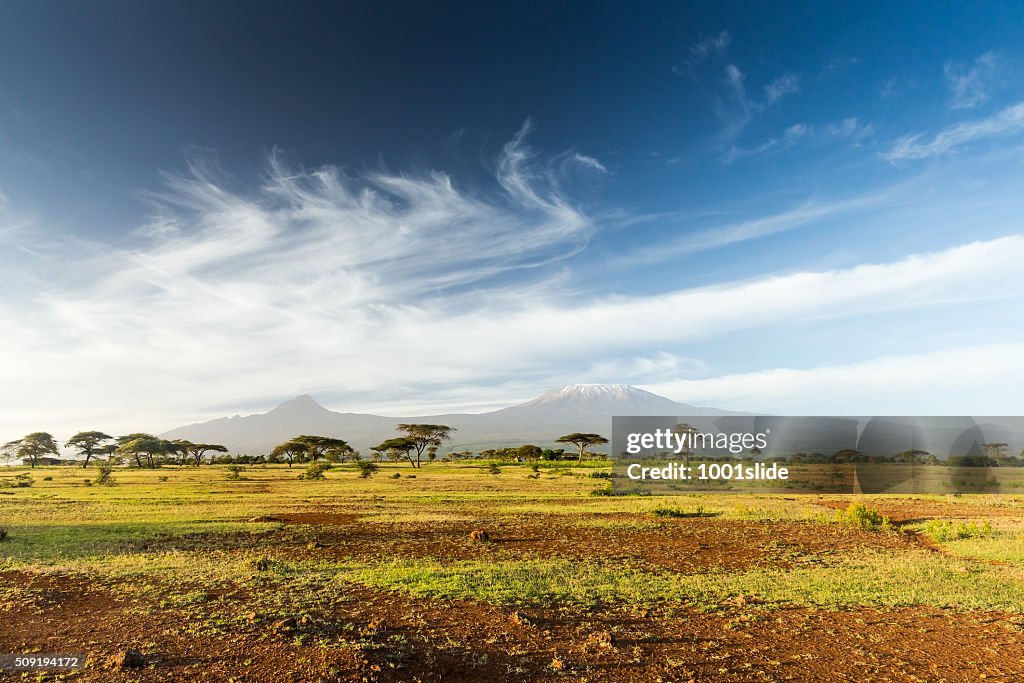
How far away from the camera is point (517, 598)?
1096 cm

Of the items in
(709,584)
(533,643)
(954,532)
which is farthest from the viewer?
(954,532)

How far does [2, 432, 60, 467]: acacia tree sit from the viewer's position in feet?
281

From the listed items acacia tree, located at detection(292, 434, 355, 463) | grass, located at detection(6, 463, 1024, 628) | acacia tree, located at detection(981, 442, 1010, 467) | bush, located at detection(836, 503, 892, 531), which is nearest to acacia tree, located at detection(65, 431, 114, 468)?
acacia tree, located at detection(292, 434, 355, 463)

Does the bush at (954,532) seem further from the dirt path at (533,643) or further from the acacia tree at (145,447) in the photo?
the acacia tree at (145,447)

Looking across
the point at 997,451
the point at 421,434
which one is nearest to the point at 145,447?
the point at 421,434

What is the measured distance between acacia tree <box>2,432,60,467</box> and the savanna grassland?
277ft

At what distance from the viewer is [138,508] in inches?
1057

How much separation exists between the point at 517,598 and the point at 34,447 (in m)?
108

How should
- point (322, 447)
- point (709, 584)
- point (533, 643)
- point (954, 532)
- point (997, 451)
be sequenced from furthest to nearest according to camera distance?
point (322, 447) < point (997, 451) < point (954, 532) < point (709, 584) < point (533, 643)

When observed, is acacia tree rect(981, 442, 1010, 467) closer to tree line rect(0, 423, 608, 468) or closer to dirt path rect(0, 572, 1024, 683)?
tree line rect(0, 423, 608, 468)

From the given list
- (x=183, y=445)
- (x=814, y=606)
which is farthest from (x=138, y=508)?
(x=183, y=445)

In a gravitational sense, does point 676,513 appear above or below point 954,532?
below

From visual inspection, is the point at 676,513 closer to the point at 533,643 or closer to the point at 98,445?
the point at 533,643

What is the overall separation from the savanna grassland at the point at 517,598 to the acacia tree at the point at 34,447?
3319 inches
